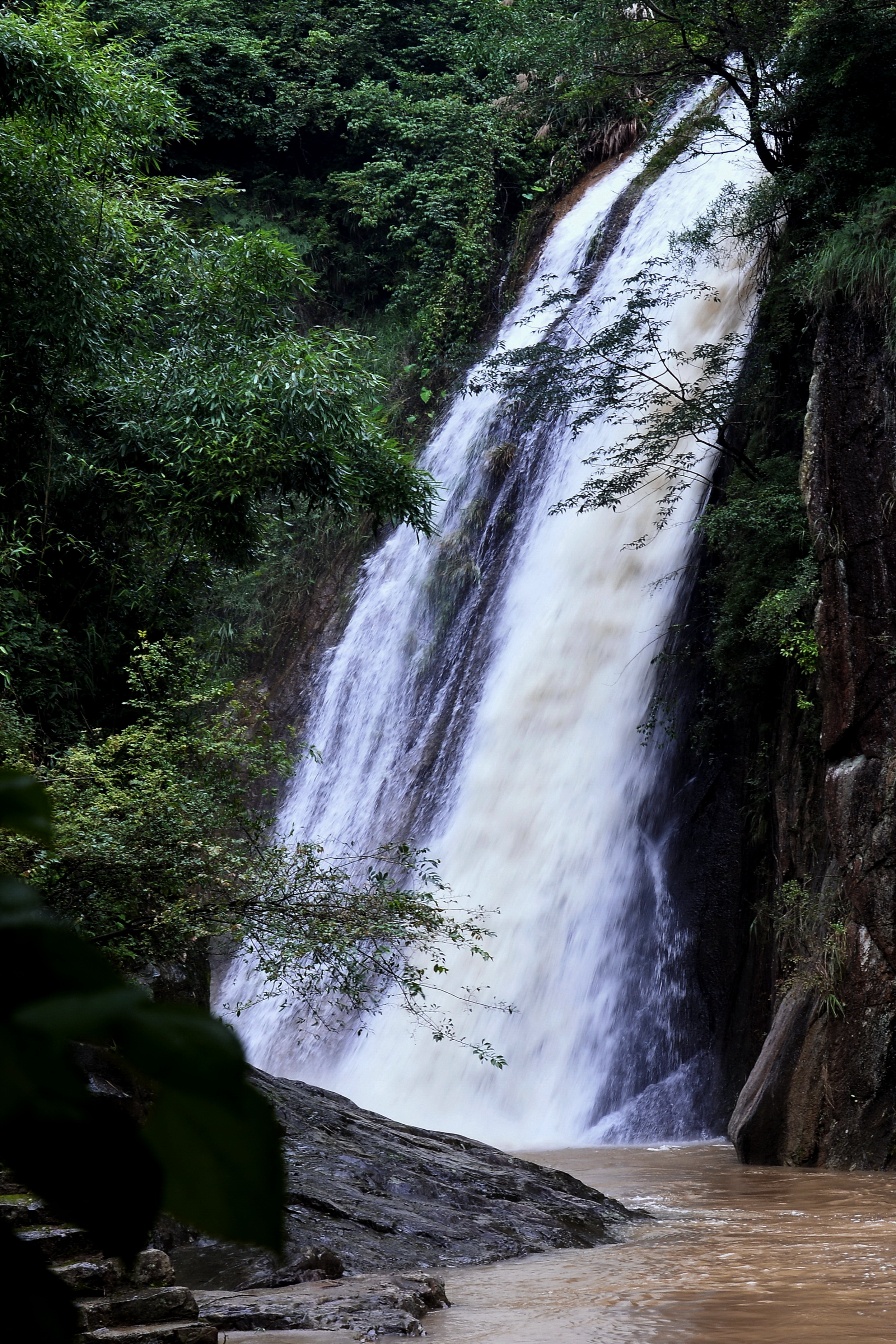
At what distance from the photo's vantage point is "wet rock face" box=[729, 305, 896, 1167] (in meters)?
8.17

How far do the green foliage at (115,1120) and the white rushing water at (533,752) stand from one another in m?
11.0

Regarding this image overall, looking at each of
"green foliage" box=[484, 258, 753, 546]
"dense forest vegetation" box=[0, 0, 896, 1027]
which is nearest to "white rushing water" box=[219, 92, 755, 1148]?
"green foliage" box=[484, 258, 753, 546]

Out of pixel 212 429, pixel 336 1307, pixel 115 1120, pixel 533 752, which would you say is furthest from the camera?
pixel 533 752

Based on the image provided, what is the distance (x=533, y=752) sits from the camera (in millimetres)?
13805

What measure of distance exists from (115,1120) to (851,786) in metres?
9.17

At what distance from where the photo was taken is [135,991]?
10.8 inches

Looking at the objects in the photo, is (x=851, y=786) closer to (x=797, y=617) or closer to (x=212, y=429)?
(x=797, y=617)

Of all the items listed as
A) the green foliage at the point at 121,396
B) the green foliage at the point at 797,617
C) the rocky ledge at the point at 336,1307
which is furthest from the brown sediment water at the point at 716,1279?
the green foliage at the point at 121,396

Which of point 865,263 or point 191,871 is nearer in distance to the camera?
point 191,871

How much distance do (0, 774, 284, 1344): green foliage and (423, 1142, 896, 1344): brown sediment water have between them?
4035mm

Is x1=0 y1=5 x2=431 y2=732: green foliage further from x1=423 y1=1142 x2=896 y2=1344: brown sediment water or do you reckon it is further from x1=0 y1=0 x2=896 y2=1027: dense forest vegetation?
x1=423 y1=1142 x2=896 y2=1344: brown sediment water

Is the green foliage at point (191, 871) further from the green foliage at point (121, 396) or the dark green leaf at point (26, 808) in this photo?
the dark green leaf at point (26, 808)

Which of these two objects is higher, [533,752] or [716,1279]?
[533,752]

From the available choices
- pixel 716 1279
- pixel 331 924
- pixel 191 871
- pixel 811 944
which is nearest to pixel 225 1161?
pixel 716 1279
